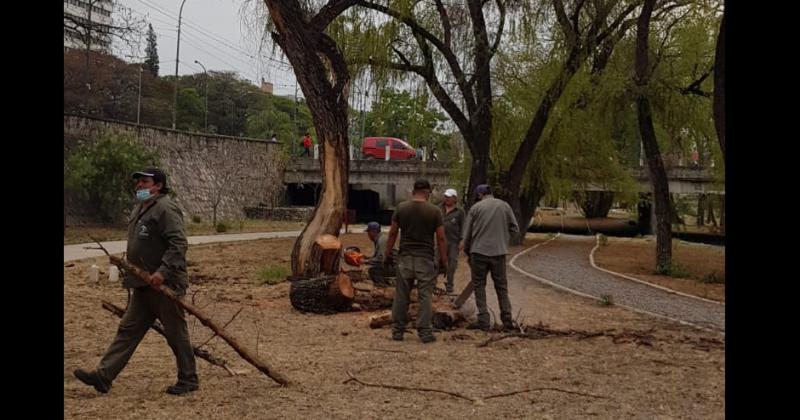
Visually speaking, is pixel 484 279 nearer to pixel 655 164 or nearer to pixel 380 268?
pixel 380 268

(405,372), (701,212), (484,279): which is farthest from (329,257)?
(701,212)

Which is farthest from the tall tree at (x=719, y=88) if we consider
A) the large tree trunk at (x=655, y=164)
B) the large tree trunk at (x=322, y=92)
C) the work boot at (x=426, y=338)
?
the large tree trunk at (x=655, y=164)

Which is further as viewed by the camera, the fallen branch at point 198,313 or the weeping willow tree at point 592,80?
the weeping willow tree at point 592,80

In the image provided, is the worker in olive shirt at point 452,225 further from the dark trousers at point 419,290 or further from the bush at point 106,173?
the bush at point 106,173

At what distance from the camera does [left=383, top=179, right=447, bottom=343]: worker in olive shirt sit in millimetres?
7906

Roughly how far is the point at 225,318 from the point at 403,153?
34.1m

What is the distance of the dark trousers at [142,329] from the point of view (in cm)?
542

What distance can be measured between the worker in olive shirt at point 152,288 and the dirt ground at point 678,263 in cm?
957

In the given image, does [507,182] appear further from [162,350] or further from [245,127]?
[245,127]

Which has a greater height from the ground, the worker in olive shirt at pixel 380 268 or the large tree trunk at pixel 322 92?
the large tree trunk at pixel 322 92

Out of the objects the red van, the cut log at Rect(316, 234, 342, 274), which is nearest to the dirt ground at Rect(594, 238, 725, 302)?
the cut log at Rect(316, 234, 342, 274)

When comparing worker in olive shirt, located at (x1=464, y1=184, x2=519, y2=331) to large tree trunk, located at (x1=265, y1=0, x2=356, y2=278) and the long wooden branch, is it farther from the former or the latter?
large tree trunk, located at (x1=265, y1=0, x2=356, y2=278)

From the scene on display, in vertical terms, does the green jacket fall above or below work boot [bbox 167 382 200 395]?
above

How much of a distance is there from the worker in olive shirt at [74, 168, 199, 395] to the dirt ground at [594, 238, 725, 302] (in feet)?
31.4
